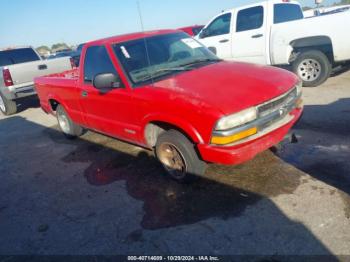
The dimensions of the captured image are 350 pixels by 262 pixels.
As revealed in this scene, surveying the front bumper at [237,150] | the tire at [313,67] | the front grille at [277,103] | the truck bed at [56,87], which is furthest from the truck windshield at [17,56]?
the front grille at [277,103]

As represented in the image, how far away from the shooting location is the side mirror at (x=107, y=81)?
3.90 meters

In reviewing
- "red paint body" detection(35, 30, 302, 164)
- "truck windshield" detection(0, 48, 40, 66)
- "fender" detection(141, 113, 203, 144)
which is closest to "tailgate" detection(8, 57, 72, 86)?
"truck windshield" detection(0, 48, 40, 66)

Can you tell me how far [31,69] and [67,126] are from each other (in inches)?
134

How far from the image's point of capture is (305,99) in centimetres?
652

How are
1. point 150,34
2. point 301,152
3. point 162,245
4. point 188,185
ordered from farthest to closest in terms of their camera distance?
point 150,34, point 301,152, point 188,185, point 162,245

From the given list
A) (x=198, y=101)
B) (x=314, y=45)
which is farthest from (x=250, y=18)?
(x=198, y=101)

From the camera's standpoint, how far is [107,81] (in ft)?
12.8

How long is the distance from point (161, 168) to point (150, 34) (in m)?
1.98

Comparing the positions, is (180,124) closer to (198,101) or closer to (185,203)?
(198,101)

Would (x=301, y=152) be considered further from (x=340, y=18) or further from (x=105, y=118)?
(x=340, y=18)

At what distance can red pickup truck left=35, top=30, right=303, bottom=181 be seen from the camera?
3154 millimetres

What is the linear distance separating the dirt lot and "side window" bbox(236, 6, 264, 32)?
3510 millimetres

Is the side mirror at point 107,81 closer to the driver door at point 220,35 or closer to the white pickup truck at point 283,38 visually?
the white pickup truck at point 283,38

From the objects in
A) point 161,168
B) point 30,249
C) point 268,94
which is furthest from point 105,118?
point 268,94
